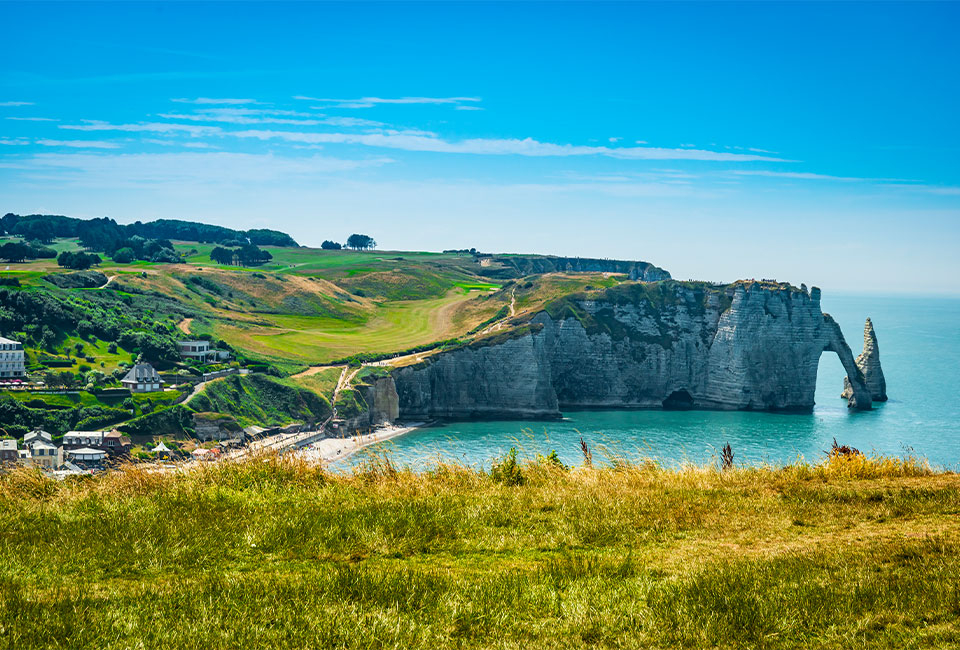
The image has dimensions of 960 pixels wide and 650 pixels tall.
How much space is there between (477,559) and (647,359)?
110 metres

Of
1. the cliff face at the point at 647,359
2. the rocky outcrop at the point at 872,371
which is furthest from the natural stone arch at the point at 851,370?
the rocky outcrop at the point at 872,371

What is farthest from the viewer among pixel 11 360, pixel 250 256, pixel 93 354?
pixel 250 256

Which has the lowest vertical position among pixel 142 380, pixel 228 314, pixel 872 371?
pixel 142 380

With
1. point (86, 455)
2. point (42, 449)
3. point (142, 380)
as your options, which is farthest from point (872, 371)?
point (42, 449)

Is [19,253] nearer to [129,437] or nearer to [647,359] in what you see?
[129,437]

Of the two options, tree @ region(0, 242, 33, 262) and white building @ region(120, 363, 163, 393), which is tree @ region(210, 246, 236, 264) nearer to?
tree @ region(0, 242, 33, 262)

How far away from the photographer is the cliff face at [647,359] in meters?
104

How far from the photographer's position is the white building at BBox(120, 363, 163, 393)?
7544cm

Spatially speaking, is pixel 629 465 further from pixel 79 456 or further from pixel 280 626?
pixel 79 456

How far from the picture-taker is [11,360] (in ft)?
247

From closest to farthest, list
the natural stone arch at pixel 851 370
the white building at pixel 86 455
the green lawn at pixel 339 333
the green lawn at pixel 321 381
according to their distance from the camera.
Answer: the white building at pixel 86 455, the green lawn at pixel 321 381, the natural stone arch at pixel 851 370, the green lawn at pixel 339 333

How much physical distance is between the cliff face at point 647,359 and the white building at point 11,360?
45.6m

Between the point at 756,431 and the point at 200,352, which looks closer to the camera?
the point at 756,431

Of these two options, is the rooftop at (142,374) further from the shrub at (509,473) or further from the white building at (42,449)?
the shrub at (509,473)
